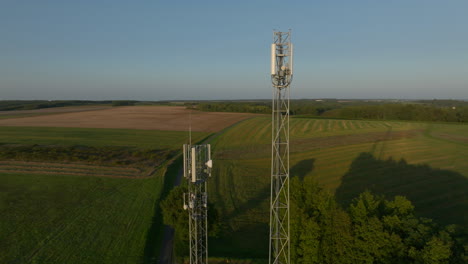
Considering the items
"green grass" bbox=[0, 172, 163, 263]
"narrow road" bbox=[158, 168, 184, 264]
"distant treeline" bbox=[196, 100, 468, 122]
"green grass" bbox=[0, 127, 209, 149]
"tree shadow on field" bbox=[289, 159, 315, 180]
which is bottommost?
"narrow road" bbox=[158, 168, 184, 264]

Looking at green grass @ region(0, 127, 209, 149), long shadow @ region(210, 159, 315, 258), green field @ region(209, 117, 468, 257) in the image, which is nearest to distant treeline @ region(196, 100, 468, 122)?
green field @ region(209, 117, 468, 257)

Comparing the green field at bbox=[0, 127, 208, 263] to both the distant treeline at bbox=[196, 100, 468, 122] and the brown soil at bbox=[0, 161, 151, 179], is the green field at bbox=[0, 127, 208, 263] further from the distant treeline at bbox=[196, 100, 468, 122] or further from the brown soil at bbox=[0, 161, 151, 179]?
the distant treeline at bbox=[196, 100, 468, 122]

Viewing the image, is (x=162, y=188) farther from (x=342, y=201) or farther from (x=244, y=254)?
(x=342, y=201)

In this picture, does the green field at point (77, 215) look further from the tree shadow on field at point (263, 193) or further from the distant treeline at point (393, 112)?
the distant treeline at point (393, 112)

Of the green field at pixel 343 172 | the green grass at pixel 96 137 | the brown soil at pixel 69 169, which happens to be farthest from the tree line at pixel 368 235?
the green grass at pixel 96 137

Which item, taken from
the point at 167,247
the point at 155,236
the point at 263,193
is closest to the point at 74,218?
the point at 155,236

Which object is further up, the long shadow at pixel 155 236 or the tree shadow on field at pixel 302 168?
the tree shadow on field at pixel 302 168

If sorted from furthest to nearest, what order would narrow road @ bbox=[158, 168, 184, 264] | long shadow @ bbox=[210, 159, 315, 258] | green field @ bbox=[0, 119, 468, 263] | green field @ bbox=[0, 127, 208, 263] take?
1. green field @ bbox=[0, 119, 468, 263]
2. long shadow @ bbox=[210, 159, 315, 258]
3. green field @ bbox=[0, 127, 208, 263]
4. narrow road @ bbox=[158, 168, 184, 264]
